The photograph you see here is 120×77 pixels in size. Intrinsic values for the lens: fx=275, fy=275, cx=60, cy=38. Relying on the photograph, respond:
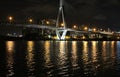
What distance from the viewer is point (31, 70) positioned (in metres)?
31.3

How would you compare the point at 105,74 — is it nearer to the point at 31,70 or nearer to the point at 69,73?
the point at 69,73

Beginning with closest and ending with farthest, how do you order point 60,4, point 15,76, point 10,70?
point 15,76
point 10,70
point 60,4

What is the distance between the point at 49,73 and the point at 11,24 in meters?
135

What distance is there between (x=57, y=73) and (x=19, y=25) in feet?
445

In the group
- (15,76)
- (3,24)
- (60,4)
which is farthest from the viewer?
(60,4)

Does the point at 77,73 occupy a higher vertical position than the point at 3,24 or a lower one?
lower

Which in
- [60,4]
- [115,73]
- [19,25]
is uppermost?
[60,4]

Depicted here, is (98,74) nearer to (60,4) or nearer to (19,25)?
(19,25)

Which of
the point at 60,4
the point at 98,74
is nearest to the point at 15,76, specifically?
the point at 98,74

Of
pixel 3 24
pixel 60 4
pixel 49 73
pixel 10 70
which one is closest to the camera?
pixel 49 73

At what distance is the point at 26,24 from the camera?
6491 inches

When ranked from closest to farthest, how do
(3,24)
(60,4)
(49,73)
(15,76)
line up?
1. (15,76)
2. (49,73)
3. (3,24)
4. (60,4)

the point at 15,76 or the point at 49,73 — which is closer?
the point at 15,76

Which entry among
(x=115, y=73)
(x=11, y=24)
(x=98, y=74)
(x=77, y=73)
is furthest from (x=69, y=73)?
(x=11, y=24)
